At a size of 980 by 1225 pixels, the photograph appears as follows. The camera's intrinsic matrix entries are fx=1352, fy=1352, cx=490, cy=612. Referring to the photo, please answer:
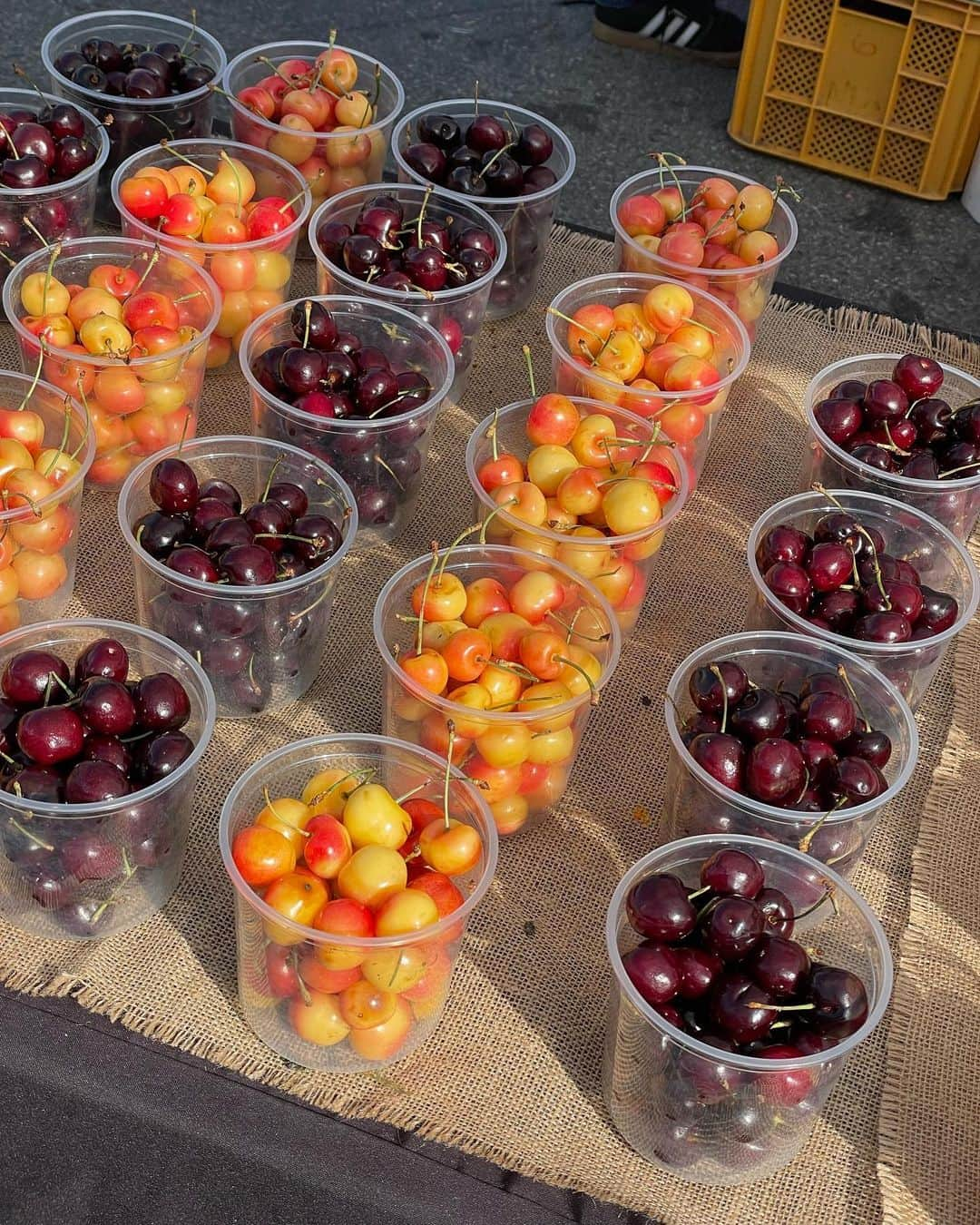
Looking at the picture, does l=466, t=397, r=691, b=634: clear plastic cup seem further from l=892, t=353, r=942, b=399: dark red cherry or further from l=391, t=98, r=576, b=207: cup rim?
l=391, t=98, r=576, b=207: cup rim

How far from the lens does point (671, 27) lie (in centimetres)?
301

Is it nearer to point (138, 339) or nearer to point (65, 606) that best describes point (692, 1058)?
point (65, 606)

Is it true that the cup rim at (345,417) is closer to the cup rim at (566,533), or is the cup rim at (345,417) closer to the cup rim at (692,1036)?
the cup rim at (566,533)

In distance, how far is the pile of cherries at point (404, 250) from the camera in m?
1.62

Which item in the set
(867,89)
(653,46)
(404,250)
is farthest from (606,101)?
(404,250)

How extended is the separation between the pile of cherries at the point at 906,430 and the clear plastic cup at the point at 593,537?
0.19m

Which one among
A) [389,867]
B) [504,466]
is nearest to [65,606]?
[504,466]

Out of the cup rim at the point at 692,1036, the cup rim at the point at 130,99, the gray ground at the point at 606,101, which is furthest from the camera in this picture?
the gray ground at the point at 606,101

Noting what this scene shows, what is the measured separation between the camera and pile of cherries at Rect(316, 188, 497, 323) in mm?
1624

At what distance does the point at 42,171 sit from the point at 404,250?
457 millimetres

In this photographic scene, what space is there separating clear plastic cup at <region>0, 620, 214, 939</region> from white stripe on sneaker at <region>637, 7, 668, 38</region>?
233 centimetres

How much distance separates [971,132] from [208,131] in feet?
4.64

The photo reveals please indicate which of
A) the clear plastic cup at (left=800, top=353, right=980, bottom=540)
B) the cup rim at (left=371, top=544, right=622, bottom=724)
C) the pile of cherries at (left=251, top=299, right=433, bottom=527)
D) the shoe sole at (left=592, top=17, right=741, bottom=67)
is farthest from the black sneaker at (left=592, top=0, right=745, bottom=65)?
the cup rim at (left=371, top=544, right=622, bottom=724)

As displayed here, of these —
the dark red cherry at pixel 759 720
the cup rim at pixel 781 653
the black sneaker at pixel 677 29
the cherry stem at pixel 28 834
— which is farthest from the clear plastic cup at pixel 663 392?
the black sneaker at pixel 677 29
